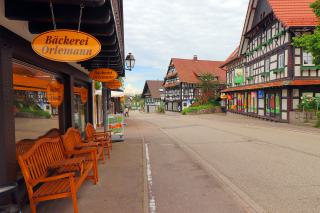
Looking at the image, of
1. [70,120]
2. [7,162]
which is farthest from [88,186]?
[70,120]

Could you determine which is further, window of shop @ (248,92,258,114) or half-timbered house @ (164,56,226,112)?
half-timbered house @ (164,56,226,112)

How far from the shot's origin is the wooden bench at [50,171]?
12.2 ft

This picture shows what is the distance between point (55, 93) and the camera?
7.30 m

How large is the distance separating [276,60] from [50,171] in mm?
21324

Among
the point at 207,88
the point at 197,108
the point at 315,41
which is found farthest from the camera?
the point at 207,88

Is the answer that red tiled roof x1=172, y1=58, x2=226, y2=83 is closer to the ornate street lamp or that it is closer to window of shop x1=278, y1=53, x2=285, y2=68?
window of shop x1=278, y1=53, x2=285, y2=68

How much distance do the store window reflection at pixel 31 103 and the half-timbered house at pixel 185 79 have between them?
4045cm

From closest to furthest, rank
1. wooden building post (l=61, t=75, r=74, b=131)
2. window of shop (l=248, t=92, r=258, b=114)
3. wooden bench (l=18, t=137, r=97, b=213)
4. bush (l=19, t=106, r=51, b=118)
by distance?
wooden bench (l=18, t=137, r=97, b=213), bush (l=19, t=106, r=51, b=118), wooden building post (l=61, t=75, r=74, b=131), window of shop (l=248, t=92, r=258, b=114)

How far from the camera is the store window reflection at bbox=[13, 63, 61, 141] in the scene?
487cm

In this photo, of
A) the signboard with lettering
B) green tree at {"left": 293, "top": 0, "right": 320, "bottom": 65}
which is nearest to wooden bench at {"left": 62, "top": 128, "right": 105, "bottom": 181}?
the signboard with lettering

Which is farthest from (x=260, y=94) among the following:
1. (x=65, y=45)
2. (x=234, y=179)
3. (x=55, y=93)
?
(x=65, y=45)

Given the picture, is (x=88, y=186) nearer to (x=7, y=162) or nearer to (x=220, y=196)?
(x=7, y=162)

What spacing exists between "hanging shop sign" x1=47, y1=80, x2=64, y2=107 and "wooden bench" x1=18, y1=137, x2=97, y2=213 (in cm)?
178

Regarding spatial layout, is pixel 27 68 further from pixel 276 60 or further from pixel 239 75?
pixel 239 75
